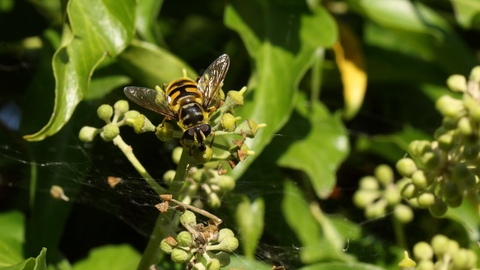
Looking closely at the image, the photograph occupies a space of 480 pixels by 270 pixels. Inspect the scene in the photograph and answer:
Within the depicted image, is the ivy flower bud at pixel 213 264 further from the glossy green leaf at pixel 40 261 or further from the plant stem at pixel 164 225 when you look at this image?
the glossy green leaf at pixel 40 261

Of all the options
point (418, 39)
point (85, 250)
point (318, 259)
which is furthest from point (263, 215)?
point (418, 39)

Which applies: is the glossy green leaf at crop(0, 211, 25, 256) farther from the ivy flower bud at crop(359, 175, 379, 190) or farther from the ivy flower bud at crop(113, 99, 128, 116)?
the ivy flower bud at crop(359, 175, 379, 190)

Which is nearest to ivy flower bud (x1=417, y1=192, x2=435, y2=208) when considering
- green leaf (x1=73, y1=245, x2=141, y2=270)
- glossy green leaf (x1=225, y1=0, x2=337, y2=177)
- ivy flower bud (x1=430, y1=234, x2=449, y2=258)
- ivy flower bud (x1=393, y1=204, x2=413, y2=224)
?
ivy flower bud (x1=430, y1=234, x2=449, y2=258)

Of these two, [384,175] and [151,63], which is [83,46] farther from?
[384,175]

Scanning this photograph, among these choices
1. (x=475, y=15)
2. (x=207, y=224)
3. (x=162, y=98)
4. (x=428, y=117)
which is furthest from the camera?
(x=428, y=117)

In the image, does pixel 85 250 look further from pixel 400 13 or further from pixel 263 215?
→ pixel 400 13

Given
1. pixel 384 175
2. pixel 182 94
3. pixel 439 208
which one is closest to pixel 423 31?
pixel 384 175

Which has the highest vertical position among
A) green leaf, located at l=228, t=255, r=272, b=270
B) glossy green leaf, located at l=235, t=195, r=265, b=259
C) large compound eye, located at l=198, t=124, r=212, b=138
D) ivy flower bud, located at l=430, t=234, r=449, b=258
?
large compound eye, located at l=198, t=124, r=212, b=138

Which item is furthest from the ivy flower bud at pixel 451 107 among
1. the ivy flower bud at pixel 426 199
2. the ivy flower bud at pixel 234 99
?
the ivy flower bud at pixel 234 99
